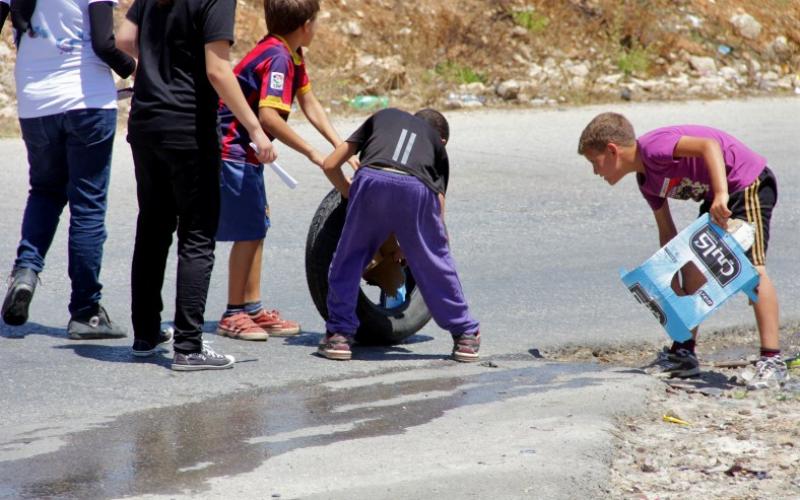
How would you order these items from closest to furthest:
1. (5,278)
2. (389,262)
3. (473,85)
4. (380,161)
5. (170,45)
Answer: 1. (170,45)
2. (380,161)
3. (389,262)
4. (5,278)
5. (473,85)

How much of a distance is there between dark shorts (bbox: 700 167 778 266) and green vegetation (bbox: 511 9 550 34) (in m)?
10.7

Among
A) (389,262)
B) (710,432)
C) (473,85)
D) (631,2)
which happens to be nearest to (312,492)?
(710,432)

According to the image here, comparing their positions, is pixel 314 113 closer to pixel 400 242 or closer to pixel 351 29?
pixel 400 242

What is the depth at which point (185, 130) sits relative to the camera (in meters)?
5.43

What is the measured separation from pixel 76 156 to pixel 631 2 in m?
12.4

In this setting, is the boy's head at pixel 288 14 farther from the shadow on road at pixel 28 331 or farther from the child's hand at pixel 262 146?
the shadow on road at pixel 28 331

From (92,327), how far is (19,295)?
39 cm

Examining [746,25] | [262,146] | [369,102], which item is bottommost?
[369,102]

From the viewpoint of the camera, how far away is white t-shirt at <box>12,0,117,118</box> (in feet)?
19.6

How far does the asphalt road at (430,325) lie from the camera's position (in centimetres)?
458

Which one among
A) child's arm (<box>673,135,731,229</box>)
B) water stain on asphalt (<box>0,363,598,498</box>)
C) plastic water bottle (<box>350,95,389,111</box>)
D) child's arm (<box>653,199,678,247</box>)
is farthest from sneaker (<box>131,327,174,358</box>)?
plastic water bottle (<box>350,95,389,111</box>)

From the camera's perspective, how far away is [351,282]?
19.6 feet

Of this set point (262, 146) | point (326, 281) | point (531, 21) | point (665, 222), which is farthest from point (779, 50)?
point (262, 146)

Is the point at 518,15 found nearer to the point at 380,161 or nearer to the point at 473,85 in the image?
the point at 473,85
